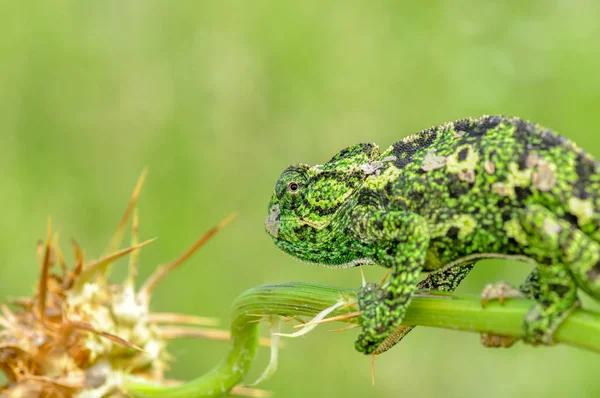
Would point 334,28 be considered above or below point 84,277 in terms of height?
above

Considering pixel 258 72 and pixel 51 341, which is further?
pixel 258 72

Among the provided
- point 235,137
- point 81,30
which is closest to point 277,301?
point 235,137

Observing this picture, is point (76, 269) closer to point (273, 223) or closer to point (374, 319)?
point (273, 223)

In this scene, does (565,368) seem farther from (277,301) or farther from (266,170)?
(277,301)

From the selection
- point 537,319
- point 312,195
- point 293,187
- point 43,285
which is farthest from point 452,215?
point 43,285

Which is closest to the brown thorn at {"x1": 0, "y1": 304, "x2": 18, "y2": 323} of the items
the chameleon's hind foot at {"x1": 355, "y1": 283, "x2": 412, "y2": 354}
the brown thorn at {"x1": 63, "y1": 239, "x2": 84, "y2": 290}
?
the brown thorn at {"x1": 63, "y1": 239, "x2": 84, "y2": 290}

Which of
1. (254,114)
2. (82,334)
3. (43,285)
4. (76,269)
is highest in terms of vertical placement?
(254,114)

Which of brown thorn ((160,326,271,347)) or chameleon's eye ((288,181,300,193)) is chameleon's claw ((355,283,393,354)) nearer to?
chameleon's eye ((288,181,300,193))
